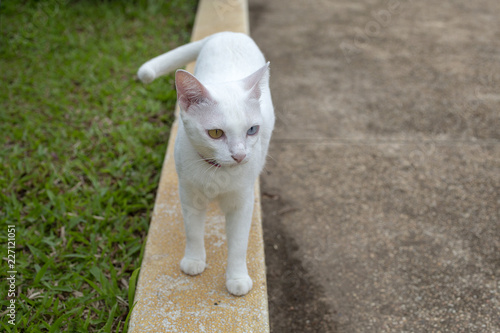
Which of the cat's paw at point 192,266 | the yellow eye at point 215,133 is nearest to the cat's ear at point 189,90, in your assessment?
the yellow eye at point 215,133

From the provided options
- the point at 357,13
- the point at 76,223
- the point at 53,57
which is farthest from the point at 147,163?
the point at 357,13

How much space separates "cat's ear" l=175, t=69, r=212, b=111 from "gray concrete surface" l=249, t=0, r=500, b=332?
1.31 m

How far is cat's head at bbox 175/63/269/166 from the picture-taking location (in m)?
1.72

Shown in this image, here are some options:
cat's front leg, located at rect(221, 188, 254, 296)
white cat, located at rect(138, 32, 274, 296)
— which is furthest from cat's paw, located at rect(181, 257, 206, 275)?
cat's front leg, located at rect(221, 188, 254, 296)

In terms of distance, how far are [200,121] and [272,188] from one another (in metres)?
1.69

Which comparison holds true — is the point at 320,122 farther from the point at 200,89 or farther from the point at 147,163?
the point at 200,89

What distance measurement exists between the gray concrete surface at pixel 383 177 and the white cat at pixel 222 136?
0.63 meters

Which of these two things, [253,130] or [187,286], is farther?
[187,286]

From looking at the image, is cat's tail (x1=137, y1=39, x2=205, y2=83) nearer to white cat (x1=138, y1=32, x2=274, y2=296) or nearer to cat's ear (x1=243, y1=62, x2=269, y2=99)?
white cat (x1=138, y1=32, x2=274, y2=296)

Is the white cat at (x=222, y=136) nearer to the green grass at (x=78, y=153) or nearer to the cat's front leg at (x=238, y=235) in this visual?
the cat's front leg at (x=238, y=235)

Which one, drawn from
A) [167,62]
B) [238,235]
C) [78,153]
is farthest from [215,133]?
[78,153]

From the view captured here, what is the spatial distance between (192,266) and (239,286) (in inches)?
10.7

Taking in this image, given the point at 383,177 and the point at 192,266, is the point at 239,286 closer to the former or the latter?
the point at 192,266

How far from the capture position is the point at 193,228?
2.19 m
